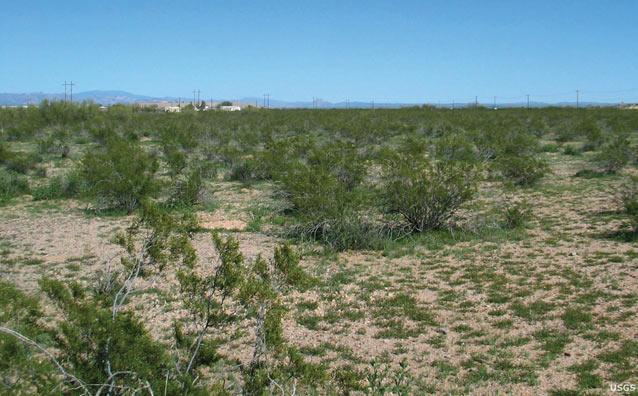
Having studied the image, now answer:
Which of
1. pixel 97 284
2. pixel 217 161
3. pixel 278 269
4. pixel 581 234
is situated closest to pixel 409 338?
pixel 278 269

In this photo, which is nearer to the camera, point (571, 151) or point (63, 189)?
point (63, 189)

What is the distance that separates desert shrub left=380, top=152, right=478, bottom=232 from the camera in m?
10.0

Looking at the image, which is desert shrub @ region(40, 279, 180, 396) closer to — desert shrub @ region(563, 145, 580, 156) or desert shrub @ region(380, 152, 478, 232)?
desert shrub @ region(380, 152, 478, 232)

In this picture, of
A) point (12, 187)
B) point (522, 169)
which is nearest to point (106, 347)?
point (12, 187)

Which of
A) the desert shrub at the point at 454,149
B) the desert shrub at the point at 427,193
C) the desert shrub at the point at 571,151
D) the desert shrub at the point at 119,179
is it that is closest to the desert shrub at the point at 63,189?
the desert shrub at the point at 119,179

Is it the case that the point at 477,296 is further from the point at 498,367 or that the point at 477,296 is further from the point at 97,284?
the point at 97,284

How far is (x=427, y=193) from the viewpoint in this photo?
32.6ft

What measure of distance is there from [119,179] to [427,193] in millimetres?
6824

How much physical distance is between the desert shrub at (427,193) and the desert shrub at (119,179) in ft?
18.0

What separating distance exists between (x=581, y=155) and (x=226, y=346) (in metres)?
19.3

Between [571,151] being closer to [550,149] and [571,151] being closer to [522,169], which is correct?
[550,149]

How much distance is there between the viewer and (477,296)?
7055mm

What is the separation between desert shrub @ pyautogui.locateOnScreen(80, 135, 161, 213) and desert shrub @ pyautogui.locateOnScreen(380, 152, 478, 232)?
5.47 meters

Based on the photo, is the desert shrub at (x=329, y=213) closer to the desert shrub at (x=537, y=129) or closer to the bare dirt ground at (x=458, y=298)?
the bare dirt ground at (x=458, y=298)
